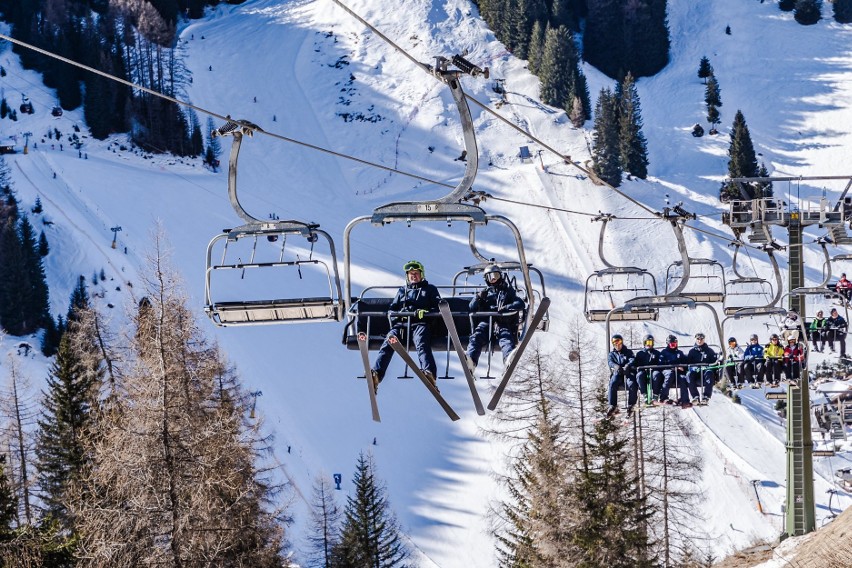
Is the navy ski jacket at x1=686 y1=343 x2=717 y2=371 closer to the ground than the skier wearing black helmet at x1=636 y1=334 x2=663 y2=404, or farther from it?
farther from it

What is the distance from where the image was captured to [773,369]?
1920 cm

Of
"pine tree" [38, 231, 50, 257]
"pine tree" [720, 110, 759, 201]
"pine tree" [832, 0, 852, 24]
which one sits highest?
"pine tree" [832, 0, 852, 24]

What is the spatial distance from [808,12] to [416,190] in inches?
1550

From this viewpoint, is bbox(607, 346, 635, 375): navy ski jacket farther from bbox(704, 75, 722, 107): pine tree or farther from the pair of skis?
bbox(704, 75, 722, 107): pine tree

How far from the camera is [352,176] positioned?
74938 millimetres

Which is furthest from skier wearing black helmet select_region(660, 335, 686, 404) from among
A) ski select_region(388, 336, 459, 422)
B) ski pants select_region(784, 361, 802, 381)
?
ski select_region(388, 336, 459, 422)

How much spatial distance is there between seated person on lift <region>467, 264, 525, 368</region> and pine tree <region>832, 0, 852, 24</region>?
8513 centimetres

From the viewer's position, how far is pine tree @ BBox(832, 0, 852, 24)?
90688 mm

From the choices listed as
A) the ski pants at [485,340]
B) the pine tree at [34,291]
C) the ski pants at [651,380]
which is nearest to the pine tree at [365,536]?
the ski pants at [651,380]

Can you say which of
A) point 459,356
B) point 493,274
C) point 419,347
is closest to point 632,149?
point 493,274

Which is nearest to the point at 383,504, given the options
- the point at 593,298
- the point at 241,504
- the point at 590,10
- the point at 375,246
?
the point at 241,504

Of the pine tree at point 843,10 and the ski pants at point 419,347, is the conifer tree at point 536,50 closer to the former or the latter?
the pine tree at point 843,10

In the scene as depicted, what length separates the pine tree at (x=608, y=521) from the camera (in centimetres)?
2333

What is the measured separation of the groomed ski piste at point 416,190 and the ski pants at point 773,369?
24.0 ft
